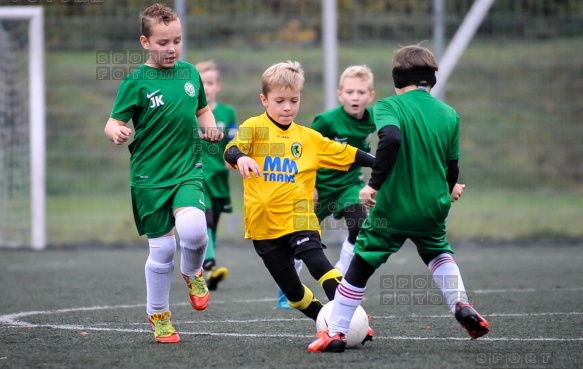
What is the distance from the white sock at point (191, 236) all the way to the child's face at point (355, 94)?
7.24 feet

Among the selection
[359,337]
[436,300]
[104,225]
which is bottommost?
[104,225]

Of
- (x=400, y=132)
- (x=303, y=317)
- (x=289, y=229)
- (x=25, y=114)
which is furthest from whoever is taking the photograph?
(x=25, y=114)

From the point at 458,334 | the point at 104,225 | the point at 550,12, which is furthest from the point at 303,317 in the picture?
the point at 550,12

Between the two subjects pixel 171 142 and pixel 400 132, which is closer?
pixel 400 132

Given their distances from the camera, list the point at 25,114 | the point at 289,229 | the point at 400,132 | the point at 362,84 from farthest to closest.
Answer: the point at 25,114, the point at 362,84, the point at 289,229, the point at 400,132

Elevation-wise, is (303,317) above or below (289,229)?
below

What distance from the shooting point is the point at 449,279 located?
513 centimetres

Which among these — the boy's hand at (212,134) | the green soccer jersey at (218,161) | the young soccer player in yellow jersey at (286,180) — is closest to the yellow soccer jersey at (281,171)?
the young soccer player in yellow jersey at (286,180)

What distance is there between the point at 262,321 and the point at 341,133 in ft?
5.77

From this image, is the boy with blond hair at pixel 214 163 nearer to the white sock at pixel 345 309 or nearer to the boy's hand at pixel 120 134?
the boy's hand at pixel 120 134

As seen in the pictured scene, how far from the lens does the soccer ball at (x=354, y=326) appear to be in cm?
514

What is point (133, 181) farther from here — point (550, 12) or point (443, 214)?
point (550, 12)

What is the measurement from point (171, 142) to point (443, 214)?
161 cm

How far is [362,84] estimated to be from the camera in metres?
7.30
